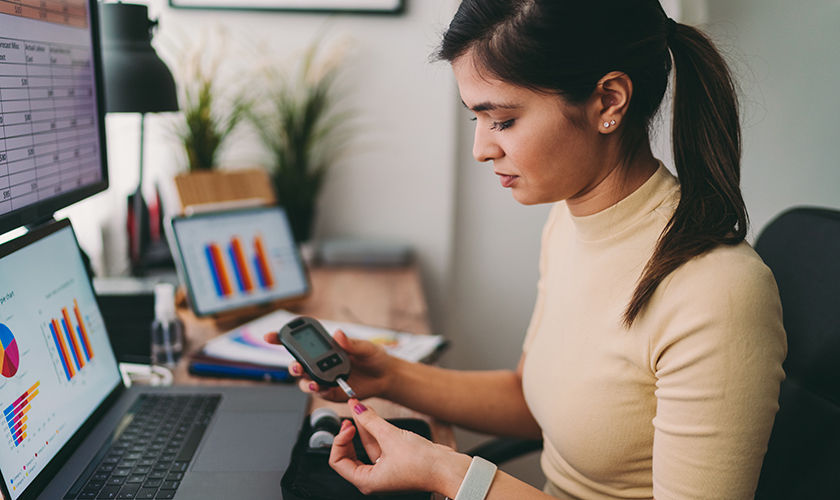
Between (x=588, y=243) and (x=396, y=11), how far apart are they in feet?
3.84

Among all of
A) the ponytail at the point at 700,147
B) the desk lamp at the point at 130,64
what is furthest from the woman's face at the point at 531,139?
the desk lamp at the point at 130,64

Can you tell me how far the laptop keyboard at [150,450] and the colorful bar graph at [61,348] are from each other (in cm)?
10

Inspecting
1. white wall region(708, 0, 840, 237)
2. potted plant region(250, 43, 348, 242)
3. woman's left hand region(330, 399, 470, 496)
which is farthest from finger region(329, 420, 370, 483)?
white wall region(708, 0, 840, 237)

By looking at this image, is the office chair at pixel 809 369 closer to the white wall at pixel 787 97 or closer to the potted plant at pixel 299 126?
the white wall at pixel 787 97

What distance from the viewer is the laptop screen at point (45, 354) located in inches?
26.6

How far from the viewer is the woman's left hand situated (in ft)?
2.37

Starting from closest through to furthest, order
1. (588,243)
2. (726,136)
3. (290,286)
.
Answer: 1. (726,136)
2. (588,243)
3. (290,286)

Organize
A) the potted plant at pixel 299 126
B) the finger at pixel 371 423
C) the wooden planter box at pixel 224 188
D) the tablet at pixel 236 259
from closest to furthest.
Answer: the finger at pixel 371 423, the tablet at pixel 236 259, the wooden planter box at pixel 224 188, the potted plant at pixel 299 126

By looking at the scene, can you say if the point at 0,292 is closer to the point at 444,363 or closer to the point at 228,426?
the point at 228,426

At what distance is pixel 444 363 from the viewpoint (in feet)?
6.88

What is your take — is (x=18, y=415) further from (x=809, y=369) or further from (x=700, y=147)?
(x=809, y=369)

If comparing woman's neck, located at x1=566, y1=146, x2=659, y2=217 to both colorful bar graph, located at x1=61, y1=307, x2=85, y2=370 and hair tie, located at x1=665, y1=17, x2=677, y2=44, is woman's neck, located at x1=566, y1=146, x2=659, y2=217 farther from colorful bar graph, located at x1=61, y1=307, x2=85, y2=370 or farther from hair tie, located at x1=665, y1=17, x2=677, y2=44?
colorful bar graph, located at x1=61, y1=307, x2=85, y2=370

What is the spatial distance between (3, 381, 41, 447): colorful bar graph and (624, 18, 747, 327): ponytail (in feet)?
2.19

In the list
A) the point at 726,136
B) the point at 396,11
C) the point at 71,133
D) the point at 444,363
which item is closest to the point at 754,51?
the point at 396,11
